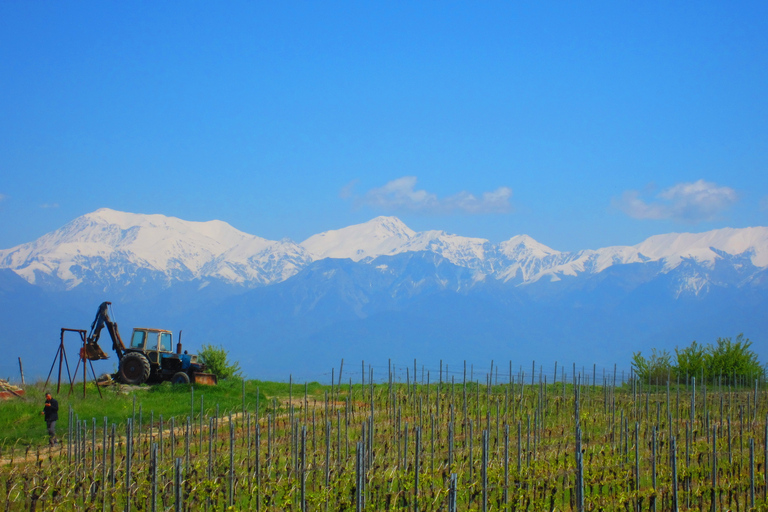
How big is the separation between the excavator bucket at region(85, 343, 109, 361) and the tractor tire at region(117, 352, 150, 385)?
740 mm

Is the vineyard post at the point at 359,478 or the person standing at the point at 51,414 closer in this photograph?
the vineyard post at the point at 359,478

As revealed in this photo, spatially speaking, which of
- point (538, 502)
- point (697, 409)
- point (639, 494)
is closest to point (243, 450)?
point (538, 502)

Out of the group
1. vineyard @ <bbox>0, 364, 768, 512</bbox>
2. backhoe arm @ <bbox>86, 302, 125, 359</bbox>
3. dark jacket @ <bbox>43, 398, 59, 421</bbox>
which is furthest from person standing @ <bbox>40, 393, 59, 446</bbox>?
backhoe arm @ <bbox>86, 302, 125, 359</bbox>

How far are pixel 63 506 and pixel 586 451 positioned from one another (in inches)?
371

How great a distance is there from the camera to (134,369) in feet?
83.9

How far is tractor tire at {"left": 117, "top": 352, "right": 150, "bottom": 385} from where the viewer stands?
25469 mm

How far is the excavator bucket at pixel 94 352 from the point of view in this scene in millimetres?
24609

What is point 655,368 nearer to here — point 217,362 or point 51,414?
point 217,362

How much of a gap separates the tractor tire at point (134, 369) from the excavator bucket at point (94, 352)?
74 cm

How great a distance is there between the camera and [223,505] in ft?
35.8

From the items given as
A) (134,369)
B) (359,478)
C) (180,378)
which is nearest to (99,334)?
(134,369)

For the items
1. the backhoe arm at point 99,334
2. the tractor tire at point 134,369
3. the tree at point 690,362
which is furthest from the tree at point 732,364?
the backhoe arm at point 99,334

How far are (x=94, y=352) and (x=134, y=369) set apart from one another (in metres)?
1.42

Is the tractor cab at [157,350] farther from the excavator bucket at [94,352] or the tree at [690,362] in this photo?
the tree at [690,362]
